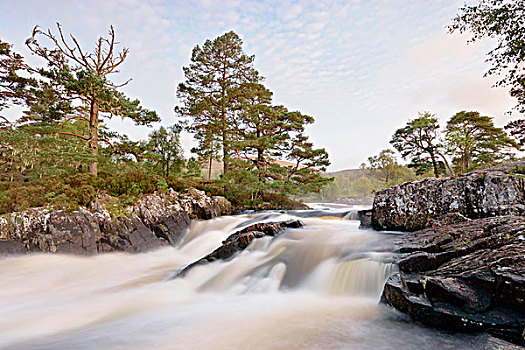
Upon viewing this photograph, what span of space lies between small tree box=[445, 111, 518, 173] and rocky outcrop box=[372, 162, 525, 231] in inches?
751

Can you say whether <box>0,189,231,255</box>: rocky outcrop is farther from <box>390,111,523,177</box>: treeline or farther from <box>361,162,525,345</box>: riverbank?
<box>390,111,523,177</box>: treeline

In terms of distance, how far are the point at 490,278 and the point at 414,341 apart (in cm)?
105

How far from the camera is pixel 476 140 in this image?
2073 centimetres

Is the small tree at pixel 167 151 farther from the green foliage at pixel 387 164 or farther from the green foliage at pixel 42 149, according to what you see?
the green foliage at pixel 387 164

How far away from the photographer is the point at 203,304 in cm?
387

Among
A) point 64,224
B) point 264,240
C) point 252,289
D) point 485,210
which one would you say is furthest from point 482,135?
point 64,224

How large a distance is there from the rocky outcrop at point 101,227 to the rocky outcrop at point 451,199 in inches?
294

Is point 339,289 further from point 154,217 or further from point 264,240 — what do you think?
point 154,217

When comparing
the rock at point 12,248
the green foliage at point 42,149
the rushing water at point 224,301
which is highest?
the green foliage at point 42,149

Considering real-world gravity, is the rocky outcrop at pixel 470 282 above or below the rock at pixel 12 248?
above

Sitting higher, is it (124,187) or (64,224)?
(124,187)

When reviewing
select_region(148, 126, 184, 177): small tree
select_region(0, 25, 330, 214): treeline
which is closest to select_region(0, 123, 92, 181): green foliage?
select_region(0, 25, 330, 214): treeline

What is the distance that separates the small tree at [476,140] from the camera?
1977 cm

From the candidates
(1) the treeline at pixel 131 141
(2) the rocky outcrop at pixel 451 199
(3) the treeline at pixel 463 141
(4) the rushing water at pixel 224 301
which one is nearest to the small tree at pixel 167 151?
(1) the treeline at pixel 131 141
